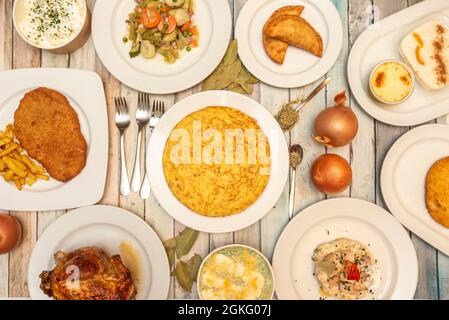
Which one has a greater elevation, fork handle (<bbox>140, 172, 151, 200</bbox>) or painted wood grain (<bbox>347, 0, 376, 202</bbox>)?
painted wood grain (<bbox>347, 0, 376, 202</bbox>)

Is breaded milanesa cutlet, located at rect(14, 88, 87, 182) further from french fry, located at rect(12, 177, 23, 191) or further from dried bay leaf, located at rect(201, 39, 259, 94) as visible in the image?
dried bay leaf, located at rect(201, 39, 259, 94)

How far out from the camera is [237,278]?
1.29 m

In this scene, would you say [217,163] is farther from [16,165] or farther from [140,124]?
[16,165]

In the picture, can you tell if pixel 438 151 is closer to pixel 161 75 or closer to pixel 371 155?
pixel 371 155

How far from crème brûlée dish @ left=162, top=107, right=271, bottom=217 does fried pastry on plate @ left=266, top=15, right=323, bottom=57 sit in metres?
0.29

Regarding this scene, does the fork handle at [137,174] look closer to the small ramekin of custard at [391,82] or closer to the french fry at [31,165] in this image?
the french fry at [31,165]

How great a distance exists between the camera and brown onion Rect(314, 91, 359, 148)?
1.30 metres

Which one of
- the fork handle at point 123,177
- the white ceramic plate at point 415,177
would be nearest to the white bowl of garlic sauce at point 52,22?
the fork handle at point 123,177

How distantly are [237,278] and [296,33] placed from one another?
2.64ft

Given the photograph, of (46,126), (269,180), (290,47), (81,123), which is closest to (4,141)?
(46,126)

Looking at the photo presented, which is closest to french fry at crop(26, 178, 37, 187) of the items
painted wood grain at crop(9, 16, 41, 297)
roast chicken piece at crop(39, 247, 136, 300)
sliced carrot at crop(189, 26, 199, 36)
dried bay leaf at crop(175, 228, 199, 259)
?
painted wood grain at crop(9, 16, 41, 297)

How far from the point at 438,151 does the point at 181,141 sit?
2.80ft

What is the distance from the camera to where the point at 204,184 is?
132 cm
